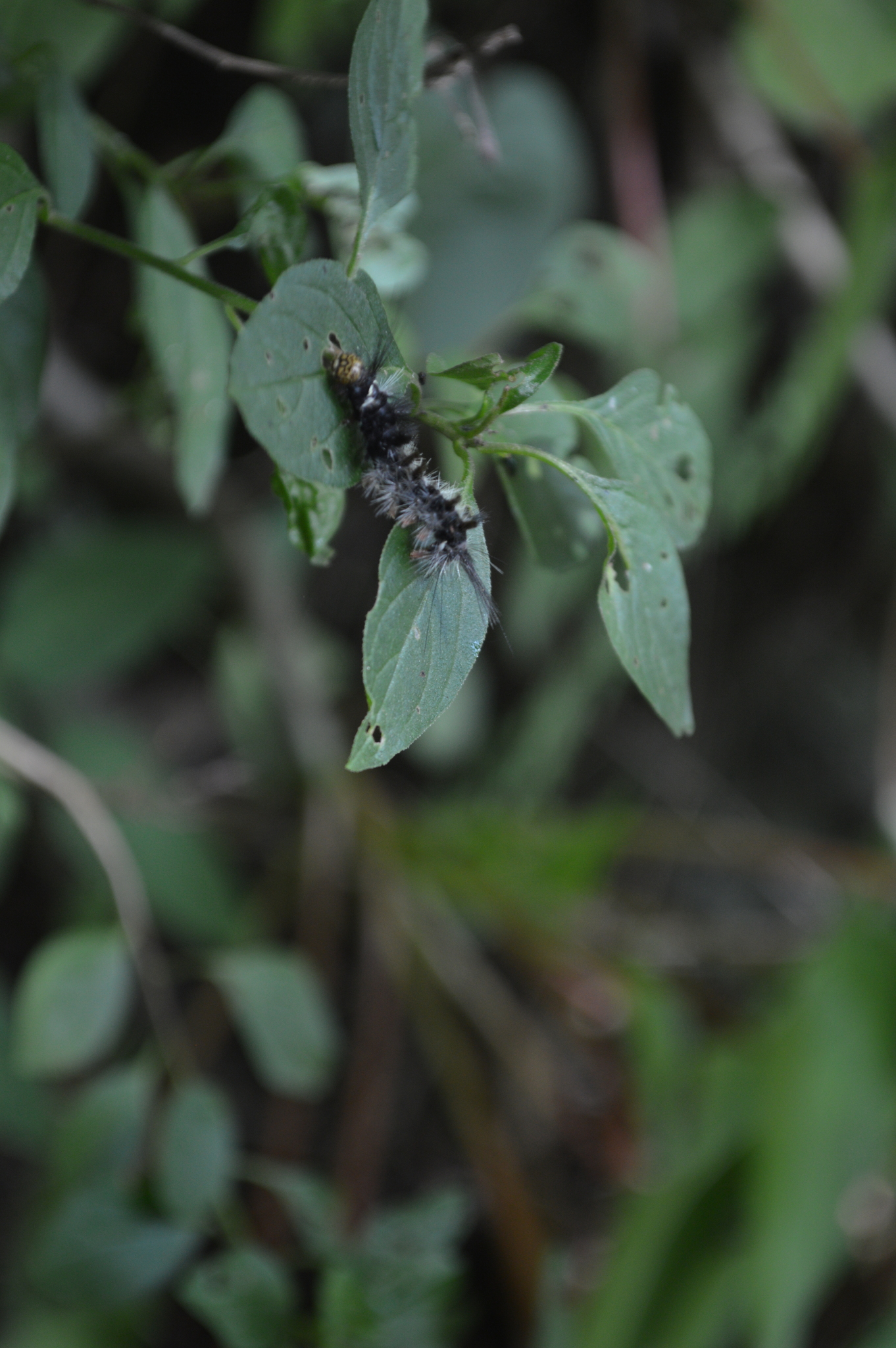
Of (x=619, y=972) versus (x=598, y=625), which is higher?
(x=598, y=625)

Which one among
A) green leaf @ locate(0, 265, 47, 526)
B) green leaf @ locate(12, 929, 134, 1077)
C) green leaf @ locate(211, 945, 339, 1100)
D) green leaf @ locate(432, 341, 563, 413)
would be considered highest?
green leaf @ locate(0, 265, 47, 526)

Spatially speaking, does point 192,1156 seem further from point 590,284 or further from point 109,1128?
point 590,284

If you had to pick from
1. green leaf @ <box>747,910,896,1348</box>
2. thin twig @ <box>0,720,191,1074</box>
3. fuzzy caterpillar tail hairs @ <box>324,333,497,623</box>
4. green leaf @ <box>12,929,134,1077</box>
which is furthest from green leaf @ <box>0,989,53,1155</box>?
fuzzy caterpillar tail hairs @ <box>324,333,497,623</box>

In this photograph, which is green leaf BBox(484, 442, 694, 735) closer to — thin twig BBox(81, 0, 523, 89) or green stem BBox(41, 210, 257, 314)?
green stem BBox(41, 210, 257, 314)

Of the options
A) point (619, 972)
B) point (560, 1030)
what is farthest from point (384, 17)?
point (560, 1030)

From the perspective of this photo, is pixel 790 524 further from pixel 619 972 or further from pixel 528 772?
pixel 619 972

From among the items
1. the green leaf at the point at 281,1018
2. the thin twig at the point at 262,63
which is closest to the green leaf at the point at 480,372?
the thin twig at the point at 262,63
